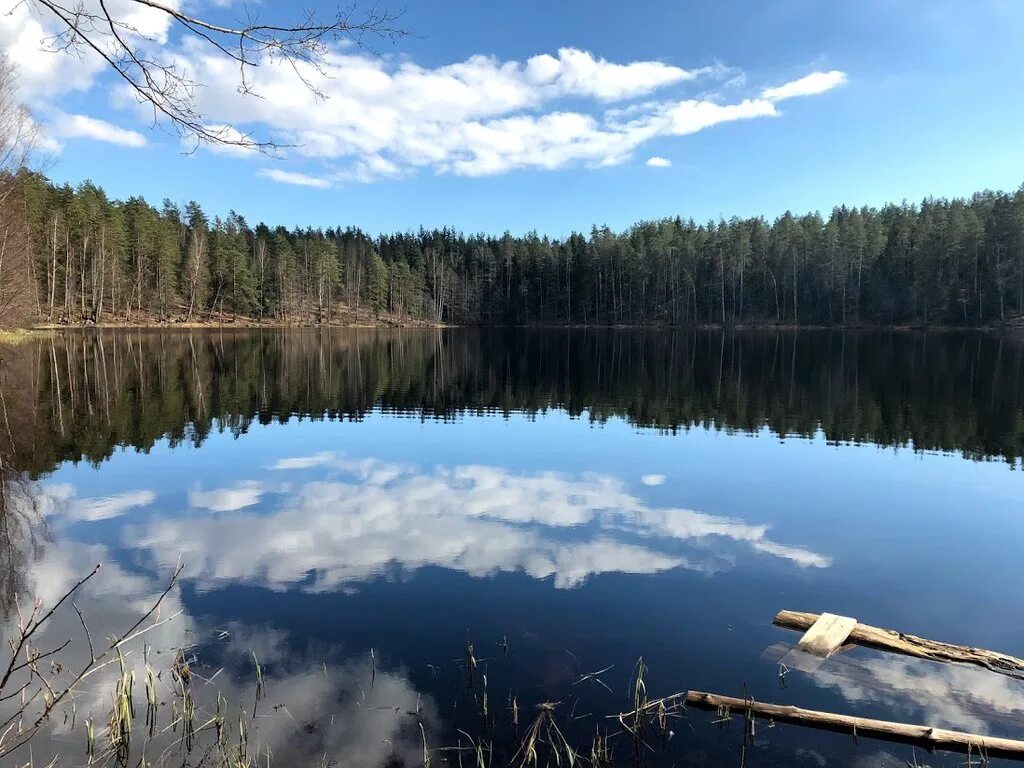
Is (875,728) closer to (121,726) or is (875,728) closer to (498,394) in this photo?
(121,726)

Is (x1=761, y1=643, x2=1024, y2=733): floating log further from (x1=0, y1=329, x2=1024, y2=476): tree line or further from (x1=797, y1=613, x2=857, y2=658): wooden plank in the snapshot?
(x1=0, y1=329, x2=1024, y2=476): tree line

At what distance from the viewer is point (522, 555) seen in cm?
1011

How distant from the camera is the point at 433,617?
790cm

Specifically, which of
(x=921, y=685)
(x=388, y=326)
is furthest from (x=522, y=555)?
(x=388, y=326)

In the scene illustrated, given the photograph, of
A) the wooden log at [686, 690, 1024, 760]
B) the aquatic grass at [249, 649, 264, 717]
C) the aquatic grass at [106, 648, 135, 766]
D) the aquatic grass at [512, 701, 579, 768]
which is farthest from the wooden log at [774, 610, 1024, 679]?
the aquatic grass at [106, 648, 135, 766]

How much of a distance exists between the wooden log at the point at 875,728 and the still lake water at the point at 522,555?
0.10 meters

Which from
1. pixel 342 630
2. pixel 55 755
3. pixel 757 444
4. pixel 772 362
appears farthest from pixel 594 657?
pixel 772 362

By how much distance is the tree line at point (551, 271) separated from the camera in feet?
246

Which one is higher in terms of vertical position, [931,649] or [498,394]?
[498,394]

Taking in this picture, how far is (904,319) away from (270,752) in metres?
102

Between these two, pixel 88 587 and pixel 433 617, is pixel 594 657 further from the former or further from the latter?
pixel 88 587

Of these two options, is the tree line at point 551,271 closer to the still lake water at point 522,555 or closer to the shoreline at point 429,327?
the shoreline at point 429,327

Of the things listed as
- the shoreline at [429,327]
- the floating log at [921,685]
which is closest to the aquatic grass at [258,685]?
the floating log at [921,685]

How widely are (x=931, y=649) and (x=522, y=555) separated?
549 cm
